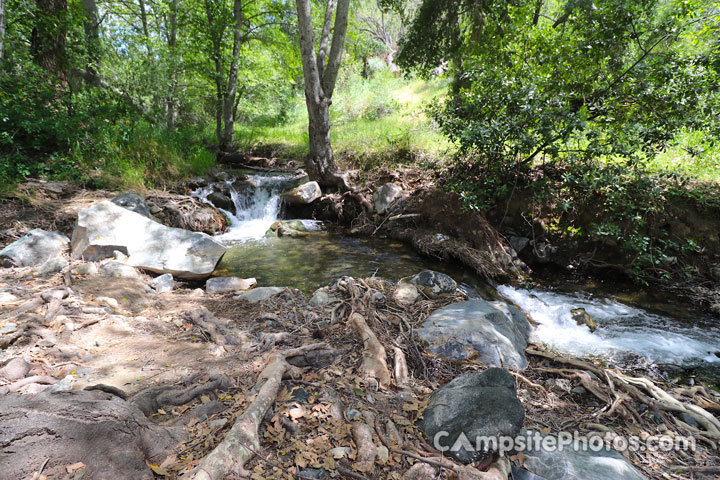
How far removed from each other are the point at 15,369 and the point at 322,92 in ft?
26.1

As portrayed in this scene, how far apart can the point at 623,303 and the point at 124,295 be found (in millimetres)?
6886

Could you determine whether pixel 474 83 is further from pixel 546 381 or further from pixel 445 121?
pixel 546 381

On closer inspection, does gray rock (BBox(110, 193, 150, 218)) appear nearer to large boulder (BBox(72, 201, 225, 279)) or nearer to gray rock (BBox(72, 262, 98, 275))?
large boulder (BBox(72, 201, 225, 279))

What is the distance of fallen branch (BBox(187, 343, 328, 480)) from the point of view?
5.01ft

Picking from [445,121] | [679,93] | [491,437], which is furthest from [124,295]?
[679,93]

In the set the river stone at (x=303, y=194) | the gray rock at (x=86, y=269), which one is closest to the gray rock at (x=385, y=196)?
the river stone at (x=303, y=194)

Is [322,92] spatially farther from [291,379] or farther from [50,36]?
[291,379]

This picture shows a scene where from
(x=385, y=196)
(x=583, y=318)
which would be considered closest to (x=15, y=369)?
(x=583, y=318)

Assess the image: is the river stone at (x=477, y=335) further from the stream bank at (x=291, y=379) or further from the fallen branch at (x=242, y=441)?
the fallen branch at (x=242, y=441)

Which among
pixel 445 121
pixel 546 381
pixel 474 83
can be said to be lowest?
pixel 546 381

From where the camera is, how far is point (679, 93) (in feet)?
16.0

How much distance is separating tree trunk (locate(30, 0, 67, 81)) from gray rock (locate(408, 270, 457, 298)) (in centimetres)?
919

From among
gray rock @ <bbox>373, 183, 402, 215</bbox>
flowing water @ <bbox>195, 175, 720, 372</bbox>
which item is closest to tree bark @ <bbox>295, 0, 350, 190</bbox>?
gray rock @ <bbox>373, 183, 402, 215</bbox>

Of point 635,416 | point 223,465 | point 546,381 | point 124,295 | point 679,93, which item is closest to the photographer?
point 223,465
